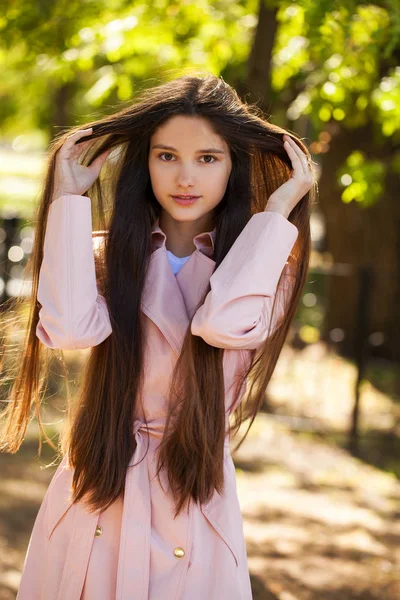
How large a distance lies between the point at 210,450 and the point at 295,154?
85 cm

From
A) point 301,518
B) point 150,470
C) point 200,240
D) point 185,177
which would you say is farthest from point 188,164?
point 301,518

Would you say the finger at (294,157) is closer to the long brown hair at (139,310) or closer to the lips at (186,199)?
the long brown hair at (139,310)

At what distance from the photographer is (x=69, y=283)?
2.25 metres

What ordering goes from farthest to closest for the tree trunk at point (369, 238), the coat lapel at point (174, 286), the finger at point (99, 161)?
the tree trunk at point (369, 238)
the finger at point (99, 161)
the coat lapel at point (174, 286)

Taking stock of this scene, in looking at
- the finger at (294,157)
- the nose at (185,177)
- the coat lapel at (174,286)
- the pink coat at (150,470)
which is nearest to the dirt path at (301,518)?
the pink coat at (150,470)

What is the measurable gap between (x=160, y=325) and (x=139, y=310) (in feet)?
0.26

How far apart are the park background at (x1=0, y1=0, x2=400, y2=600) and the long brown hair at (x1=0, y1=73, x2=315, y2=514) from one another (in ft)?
0.85

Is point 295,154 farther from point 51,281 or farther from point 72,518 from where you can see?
point 72,518

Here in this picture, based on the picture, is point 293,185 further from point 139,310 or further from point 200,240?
point 139,310

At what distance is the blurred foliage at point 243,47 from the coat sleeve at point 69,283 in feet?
5.93

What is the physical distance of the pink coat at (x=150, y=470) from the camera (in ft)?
7.39

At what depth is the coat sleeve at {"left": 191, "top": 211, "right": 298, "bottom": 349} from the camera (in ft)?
7.32

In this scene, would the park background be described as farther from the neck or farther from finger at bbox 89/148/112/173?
the neck

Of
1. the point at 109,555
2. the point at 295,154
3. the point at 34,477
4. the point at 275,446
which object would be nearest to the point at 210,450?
the point at 109,555
